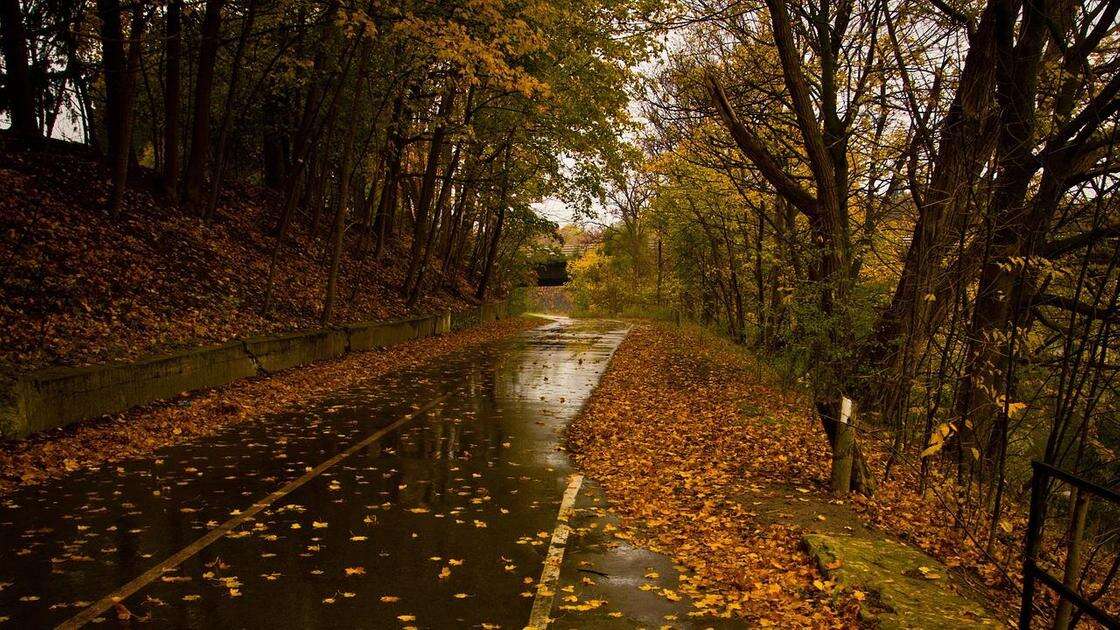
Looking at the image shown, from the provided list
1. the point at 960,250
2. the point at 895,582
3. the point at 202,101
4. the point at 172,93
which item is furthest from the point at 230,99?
the point at 895,582

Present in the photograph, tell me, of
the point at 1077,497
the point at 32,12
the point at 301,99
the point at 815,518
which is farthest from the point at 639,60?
the point at 1077,497

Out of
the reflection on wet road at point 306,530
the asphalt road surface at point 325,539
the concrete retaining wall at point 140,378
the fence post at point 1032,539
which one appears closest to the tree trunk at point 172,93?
the concrete retaining wall at point 140,378

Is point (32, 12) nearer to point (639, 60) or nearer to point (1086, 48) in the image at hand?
point (639, 60)

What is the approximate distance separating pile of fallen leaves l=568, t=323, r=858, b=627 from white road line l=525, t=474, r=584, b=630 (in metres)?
0.54

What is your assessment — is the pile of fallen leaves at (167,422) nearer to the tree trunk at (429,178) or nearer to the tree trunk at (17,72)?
the tree trunk at (17,72)

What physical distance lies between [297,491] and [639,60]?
2024 cm

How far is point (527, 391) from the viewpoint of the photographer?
15367 mm

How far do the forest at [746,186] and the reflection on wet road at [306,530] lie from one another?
11.0ft

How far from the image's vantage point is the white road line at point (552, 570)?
494cm

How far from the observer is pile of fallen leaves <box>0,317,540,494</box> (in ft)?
27.0

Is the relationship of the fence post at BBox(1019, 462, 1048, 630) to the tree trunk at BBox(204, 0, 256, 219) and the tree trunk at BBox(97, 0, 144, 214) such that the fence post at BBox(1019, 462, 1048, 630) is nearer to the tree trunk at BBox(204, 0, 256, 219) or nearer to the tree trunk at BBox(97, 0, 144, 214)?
the tree trunk at BBox(97, 0, 144, 214)

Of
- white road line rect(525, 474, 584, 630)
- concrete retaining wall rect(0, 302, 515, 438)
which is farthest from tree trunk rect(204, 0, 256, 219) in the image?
white road line rect(525, 474, 584, 630)

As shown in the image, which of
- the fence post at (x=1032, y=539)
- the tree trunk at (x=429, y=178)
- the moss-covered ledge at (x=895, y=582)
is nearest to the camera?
the fence post at (x=1032, y=539)

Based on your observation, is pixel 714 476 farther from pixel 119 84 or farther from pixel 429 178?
pixel 429 178
